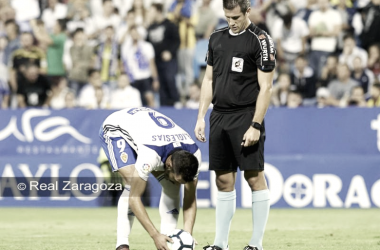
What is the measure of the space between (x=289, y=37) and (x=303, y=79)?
103cm

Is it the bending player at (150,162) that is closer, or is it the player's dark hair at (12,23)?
the bending player at (150,162)

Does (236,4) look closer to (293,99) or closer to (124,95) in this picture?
(293,99)

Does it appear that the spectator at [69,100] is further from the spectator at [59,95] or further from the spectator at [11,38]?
the spectator at [11,38]

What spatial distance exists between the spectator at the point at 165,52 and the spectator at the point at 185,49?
0.13 meters

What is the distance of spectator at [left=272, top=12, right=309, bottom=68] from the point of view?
15.9 meters

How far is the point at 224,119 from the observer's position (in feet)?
25.1

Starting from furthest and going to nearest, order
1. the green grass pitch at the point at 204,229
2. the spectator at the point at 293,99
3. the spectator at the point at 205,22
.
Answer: the spectator at the point at 205,22 → the spectator at the point at 293,99 → the green grass pitch at the point at 204,229

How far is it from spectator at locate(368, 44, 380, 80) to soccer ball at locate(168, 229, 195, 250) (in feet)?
31.0

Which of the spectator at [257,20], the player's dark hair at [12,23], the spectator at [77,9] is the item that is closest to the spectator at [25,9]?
the player's dark hair at [12,23]

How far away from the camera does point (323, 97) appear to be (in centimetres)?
1505

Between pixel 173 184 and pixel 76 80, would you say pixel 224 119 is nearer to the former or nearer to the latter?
pixel 173 184

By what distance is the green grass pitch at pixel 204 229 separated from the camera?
28.6ft

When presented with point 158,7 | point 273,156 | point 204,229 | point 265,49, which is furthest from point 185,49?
point 265,49

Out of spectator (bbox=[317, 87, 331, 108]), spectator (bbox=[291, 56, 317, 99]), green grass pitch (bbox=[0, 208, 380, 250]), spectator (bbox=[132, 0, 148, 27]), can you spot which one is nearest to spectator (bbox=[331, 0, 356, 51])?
spectator (bbox=[291, 56, 317, 99])
